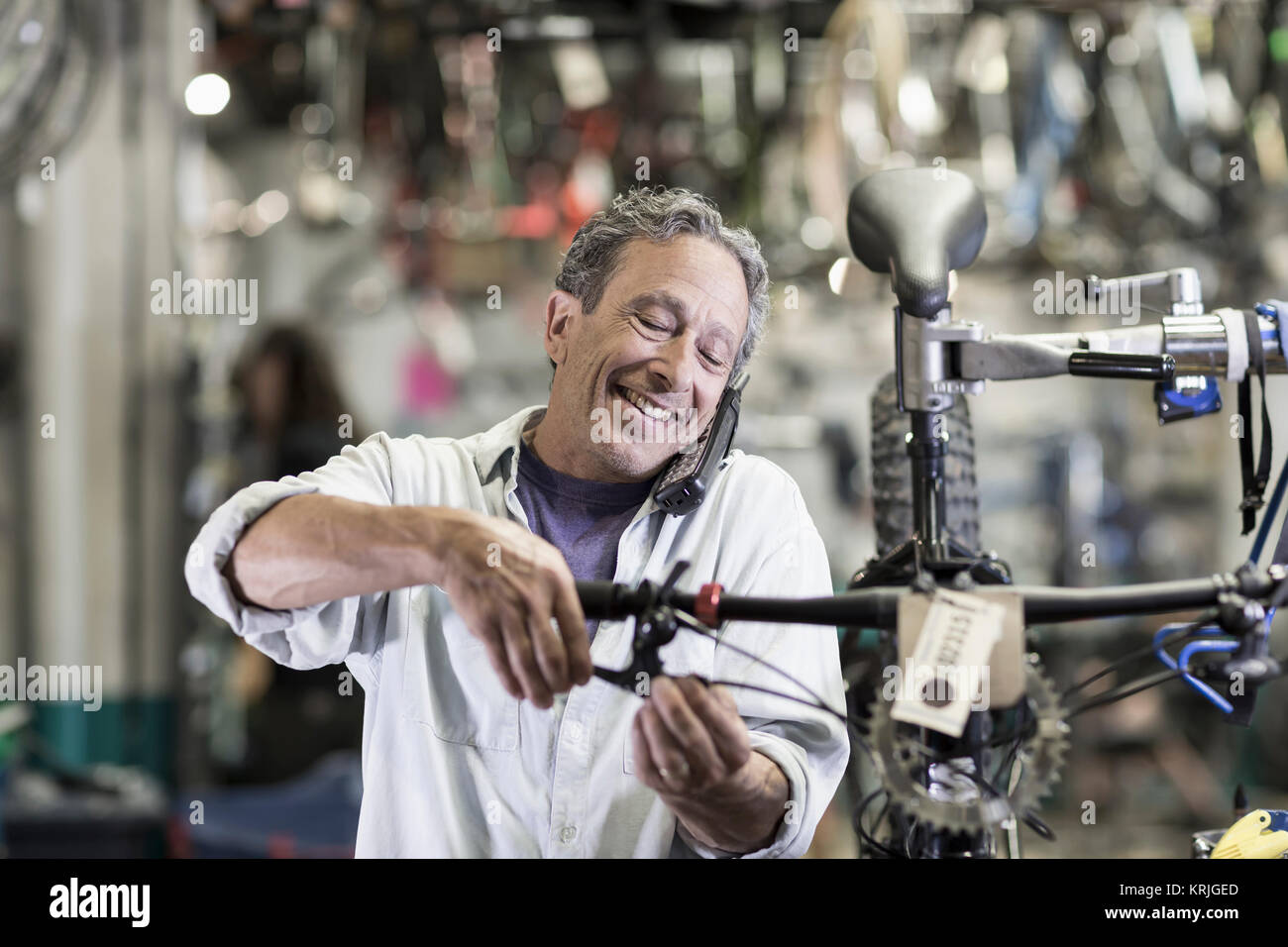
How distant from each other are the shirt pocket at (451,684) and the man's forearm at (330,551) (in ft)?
0.47

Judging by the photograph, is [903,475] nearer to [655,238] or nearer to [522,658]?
[655,238]

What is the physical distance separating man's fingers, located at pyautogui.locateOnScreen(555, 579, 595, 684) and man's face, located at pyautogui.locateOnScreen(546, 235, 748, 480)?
25 cm

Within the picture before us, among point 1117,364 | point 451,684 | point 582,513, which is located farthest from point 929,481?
point 451,684

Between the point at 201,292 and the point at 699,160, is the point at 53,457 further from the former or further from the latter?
the point at 699,160

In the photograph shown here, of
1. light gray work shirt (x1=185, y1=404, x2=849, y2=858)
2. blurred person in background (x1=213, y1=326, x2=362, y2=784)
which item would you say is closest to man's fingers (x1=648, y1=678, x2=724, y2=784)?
light gray work shirt (x1=185, y1=404, x2=849, y2=858)

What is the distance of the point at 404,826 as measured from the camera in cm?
106

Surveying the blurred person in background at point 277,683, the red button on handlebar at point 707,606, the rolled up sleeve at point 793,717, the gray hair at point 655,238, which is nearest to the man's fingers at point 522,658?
the red button on handlebar at point 707,606

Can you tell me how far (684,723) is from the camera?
848 mm

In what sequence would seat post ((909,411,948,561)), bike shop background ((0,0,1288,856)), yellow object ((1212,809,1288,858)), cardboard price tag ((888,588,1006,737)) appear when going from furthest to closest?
bike shop background ((0,0,1288,856)), seat post ((909,411,948,561)), yellow object ((1212,809,1288,858)), cardboard price tag ((888,588,1006,737))

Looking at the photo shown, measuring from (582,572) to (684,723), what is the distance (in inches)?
10.0

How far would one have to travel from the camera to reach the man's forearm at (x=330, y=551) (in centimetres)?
91

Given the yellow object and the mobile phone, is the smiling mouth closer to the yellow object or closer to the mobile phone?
the mobile phone

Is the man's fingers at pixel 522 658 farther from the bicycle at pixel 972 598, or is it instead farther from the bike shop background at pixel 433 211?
the bike shop background at pixel 433 211

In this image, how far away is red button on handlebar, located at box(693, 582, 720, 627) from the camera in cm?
86
